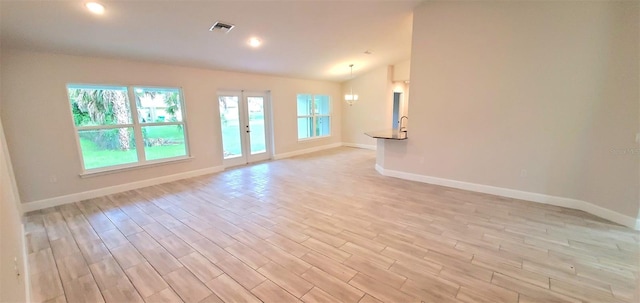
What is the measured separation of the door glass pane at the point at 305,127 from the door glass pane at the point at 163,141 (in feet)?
11.7

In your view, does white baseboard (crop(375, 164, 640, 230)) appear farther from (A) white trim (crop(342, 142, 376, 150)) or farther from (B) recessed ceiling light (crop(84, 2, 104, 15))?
(B) recessed ceiling light (crop(84, 2, 104, 15))

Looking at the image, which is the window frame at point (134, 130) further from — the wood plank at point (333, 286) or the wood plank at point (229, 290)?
the wood plank at point (333, 286)

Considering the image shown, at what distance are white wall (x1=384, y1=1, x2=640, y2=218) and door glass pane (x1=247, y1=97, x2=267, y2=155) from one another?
3.98 metres

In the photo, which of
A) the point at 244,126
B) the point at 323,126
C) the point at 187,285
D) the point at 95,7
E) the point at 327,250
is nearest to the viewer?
the point at 187,285

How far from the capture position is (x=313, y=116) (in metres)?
8.36

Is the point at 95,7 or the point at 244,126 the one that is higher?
the point at 95,7

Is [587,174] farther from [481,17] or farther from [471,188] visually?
[481,17]

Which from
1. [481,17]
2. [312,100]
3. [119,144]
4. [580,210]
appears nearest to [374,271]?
[580,210]

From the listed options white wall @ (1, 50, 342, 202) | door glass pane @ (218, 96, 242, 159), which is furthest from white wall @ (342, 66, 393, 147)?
white wall @ (1, 50, 342, 202)

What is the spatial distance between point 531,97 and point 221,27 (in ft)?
15.4

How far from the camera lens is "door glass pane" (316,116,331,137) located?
8688 millimetres

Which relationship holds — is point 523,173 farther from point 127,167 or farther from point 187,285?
point 127,167

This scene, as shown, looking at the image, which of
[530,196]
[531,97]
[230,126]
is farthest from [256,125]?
[530,196]

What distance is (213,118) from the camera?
5680mm
